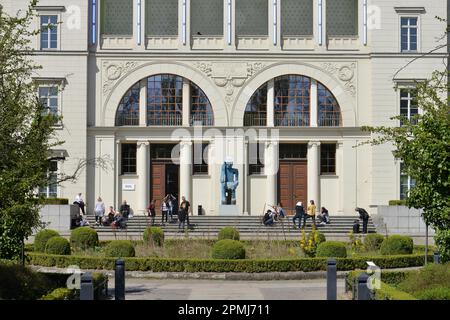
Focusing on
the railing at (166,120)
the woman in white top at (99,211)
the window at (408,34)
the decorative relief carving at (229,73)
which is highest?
the window at (408,34)

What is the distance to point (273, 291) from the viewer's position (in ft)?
82.3

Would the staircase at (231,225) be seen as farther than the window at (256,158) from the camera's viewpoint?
No

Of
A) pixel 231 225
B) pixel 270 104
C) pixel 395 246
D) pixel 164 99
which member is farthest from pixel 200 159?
pixel 395 246

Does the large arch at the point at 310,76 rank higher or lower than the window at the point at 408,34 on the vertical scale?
lower

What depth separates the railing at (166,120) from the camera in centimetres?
5078

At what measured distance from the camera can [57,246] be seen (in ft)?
101

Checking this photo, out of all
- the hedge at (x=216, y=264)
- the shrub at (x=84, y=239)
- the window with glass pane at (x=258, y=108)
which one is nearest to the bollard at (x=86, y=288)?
the hedge at (x=216, y=264)

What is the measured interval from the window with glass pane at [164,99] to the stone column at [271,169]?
5.18m

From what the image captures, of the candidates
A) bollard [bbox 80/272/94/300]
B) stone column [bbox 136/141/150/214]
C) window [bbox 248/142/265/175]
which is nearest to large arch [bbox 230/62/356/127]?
window [bbox 248/142/265/175]

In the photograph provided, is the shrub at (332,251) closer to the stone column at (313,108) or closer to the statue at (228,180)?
the statue at (228,180)

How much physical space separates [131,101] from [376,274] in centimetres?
3295

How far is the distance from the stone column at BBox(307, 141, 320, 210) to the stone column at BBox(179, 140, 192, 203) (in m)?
6.45

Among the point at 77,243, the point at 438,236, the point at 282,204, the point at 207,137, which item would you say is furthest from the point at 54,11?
the point at 438,236

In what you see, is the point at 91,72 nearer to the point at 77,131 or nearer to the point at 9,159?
the point at 77,131
